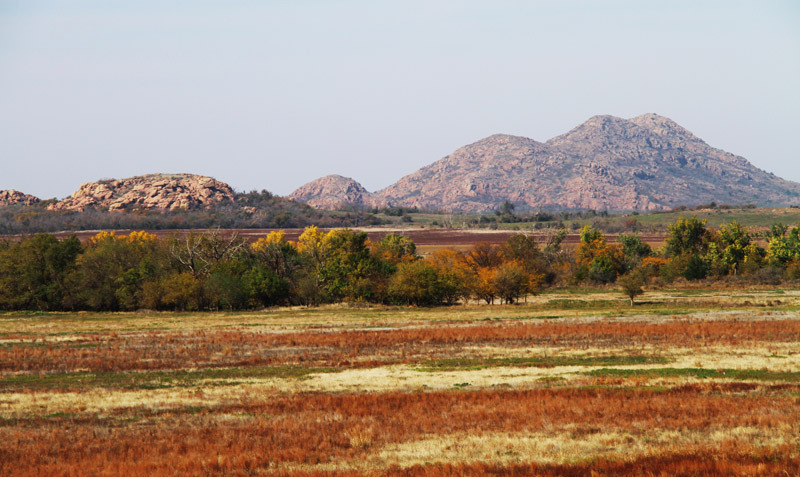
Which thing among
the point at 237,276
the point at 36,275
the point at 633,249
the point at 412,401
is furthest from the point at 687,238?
the point at 412,401

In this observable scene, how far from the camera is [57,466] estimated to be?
16.3m

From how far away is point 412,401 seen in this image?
24.6 m

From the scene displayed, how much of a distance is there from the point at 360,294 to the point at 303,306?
285 inches

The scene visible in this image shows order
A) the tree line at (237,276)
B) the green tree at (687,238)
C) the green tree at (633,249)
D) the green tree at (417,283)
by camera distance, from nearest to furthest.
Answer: the green tree at (417,283) < the tree line at (237,276) < the green tree at (687,238) < the green tree at (633,249)

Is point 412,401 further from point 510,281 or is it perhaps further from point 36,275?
point 36,275

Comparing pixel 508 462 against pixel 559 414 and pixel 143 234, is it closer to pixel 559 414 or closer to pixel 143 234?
pixel 559 414

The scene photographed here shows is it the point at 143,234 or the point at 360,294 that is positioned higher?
the point at 143,234

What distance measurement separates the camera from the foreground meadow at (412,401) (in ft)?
53.6

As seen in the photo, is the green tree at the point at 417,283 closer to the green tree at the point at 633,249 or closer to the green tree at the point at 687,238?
the green tree at the point at 633,249

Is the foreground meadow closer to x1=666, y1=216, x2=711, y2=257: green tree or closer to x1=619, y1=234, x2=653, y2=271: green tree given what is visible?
x1=666, y1=216, x2=711, y2=257: green tree

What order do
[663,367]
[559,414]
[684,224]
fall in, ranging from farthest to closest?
[684,224] → [663,367] → [559,414]

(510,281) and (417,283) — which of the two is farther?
(510,281)

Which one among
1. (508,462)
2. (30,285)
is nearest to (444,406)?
(508,462)

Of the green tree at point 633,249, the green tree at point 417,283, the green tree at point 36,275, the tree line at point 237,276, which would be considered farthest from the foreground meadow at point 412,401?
the green tree at point 633,249
